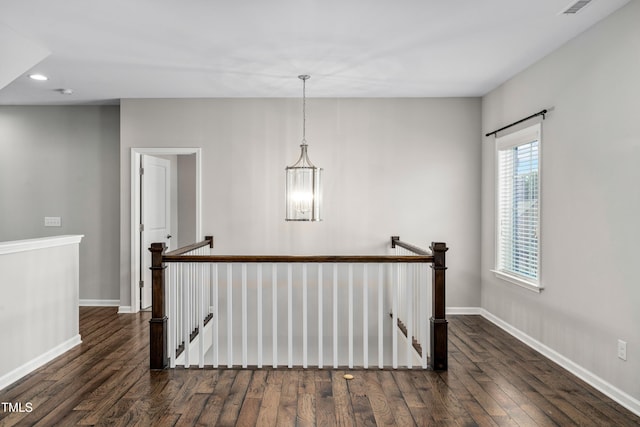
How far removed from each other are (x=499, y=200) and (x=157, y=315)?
365cm

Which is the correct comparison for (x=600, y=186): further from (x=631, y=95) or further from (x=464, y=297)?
(x=464, y=297)

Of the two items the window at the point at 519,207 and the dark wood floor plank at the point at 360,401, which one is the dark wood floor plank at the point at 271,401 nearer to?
the dark wood floor plank at the point at 360,401

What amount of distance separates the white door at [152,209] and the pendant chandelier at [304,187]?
6.04 ft

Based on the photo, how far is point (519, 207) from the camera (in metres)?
4.38

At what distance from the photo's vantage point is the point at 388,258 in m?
3.36

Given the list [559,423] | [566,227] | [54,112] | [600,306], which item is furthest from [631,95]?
[54,112]

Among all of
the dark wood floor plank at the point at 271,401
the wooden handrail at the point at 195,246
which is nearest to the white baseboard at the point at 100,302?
the wooden handrail at the point at 195,246

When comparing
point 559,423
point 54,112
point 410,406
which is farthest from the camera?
point 54,112

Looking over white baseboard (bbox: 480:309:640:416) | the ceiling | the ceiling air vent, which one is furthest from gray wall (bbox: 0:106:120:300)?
the ceiling air vent

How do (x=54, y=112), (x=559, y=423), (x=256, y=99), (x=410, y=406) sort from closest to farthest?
(x=559, y=423) → (x=410, y=406) → (x=256, y=99) → (x=54, y=112)

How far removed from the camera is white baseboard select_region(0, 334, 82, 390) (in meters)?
3.03

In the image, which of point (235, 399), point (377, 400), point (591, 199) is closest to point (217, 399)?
point (235, 399)

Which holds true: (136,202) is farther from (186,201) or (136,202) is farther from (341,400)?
(341,400)

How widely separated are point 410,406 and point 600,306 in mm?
1555
